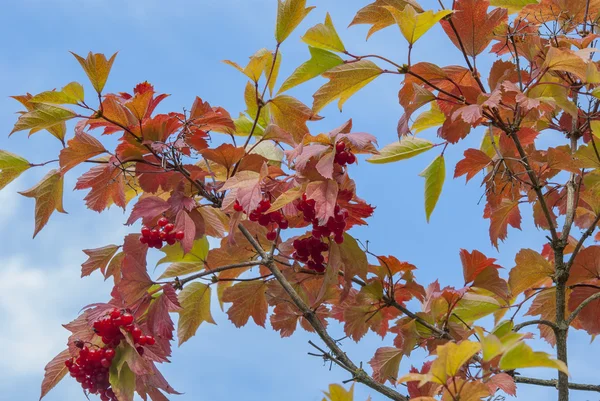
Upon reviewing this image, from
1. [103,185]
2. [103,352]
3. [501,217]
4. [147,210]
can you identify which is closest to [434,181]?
[501,217]

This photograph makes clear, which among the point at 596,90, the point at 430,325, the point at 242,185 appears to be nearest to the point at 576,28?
the point at 596,90

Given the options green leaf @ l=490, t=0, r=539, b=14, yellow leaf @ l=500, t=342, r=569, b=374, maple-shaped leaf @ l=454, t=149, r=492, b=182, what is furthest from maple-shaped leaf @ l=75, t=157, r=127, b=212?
green leaf @ l=490, t=0, r=539, b=14

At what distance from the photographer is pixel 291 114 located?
1.87 m

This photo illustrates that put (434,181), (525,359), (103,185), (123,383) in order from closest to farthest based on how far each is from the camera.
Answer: (525,359)
(123,383)
(103,185)
(434,181)

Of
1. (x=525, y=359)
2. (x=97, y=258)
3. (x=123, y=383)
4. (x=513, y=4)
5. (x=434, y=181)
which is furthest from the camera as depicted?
(x=513, y=4)

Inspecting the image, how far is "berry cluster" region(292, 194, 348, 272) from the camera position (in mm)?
1605

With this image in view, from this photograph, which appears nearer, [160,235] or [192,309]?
[160,235]

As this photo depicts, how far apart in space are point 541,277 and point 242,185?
952mm

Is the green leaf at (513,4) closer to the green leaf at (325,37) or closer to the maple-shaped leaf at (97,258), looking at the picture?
the green leaf at (325,37)

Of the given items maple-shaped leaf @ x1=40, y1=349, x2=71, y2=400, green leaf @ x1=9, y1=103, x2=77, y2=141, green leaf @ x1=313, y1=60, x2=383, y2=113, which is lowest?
maple-shaped leaf @ x1=40, y1=349, x2=71, y2=400

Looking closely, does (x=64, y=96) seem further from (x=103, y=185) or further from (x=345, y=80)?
(x=345, y=80)

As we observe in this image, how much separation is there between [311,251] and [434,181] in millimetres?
559

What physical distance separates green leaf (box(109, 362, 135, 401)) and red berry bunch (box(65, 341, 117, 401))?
32 mm

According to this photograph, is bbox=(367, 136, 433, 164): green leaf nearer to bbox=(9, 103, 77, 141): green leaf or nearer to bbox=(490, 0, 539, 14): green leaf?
→ bbox=(490, 0, 539, 14): green leaf
